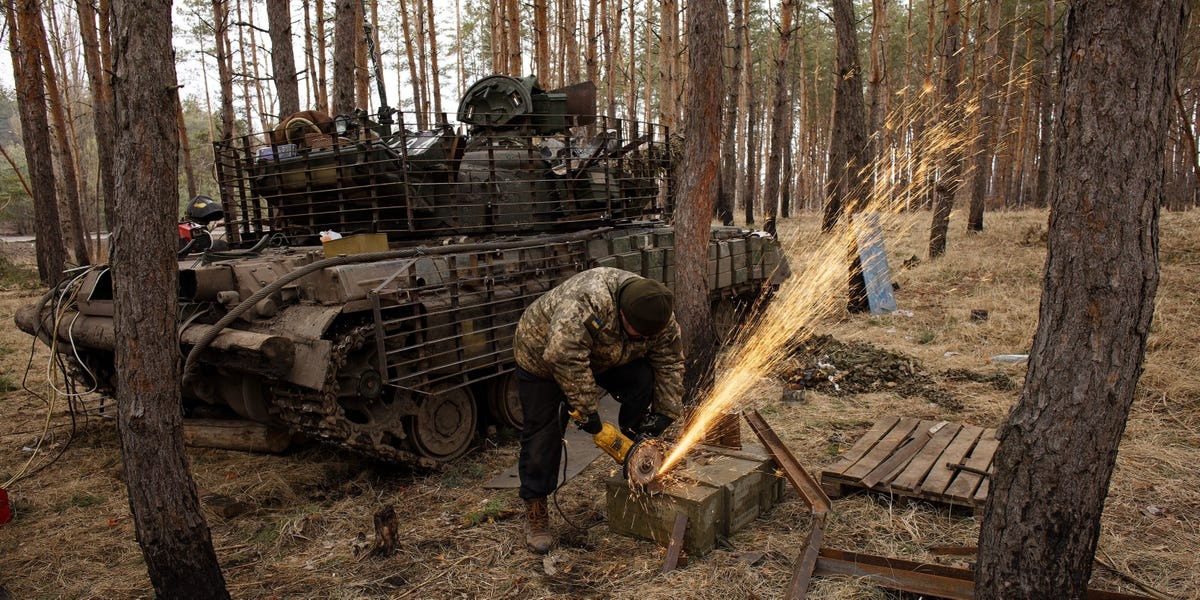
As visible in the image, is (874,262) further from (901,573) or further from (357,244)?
(901,573)

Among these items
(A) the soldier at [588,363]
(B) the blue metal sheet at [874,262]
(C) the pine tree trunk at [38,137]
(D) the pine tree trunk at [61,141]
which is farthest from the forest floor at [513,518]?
(D) the pine tree trunk at [61,141]

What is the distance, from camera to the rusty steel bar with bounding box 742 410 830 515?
438 centimetres

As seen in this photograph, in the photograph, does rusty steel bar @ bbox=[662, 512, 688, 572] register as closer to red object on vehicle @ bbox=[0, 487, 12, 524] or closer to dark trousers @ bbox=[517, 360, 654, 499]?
dark trousers @ bbox=[517, 360, 654, 499]

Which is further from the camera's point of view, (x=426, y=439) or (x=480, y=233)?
(x=480, y=233)

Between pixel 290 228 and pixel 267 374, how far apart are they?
2.51 metres

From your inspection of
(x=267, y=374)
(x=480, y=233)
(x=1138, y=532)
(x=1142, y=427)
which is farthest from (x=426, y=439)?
(x=1142, y=427)

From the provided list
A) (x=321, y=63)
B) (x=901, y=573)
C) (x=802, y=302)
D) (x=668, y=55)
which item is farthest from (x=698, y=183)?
(x=321, y=63)

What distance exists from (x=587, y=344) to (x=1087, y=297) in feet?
7.65

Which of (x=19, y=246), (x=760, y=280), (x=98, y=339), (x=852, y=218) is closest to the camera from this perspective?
(x=98, y=339)

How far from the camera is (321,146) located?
22.9 feet

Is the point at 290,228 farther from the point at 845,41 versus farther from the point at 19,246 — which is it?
the point at 19,246

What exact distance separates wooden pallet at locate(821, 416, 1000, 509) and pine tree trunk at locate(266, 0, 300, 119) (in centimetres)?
972

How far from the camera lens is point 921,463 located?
17.5 feet

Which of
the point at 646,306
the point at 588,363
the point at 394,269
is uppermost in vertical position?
the point at 394,269
